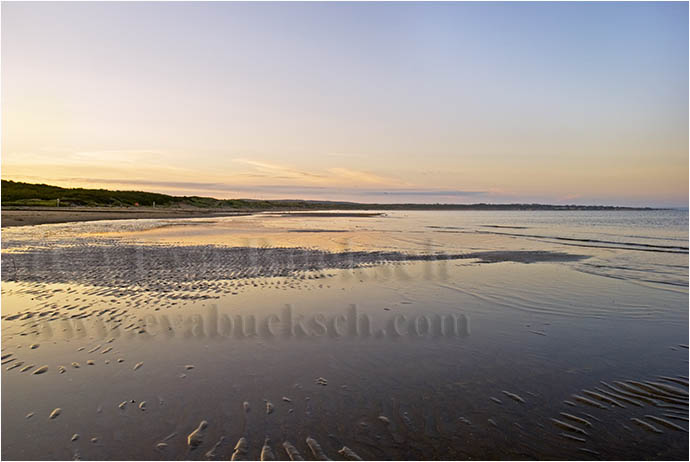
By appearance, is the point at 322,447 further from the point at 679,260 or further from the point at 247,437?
the point at 679,260

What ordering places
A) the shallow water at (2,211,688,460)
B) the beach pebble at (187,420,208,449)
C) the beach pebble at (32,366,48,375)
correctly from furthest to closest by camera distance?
the beach pebble at (32,366,48,375) → the shallow water at (2,211,688,460) → the beach pebble at (187,420,208,449)

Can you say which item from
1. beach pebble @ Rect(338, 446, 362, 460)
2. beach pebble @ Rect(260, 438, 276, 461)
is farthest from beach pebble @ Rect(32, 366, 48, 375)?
beach pebble @ Rect(338, 446, 362, 460)

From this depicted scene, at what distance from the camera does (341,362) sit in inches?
258

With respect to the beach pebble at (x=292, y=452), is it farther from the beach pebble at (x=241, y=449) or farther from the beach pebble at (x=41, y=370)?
the beach pebble at (x=41, y=370)

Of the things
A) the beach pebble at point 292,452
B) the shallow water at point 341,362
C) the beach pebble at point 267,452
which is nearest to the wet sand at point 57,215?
the shallow water at point 341,362

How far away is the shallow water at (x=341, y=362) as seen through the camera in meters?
4.41

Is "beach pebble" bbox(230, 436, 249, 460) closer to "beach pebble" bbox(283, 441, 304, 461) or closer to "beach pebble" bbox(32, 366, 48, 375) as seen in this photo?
"beach pebble" bbox(283, 441, 304, 461)

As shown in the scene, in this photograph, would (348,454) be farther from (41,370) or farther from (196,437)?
(41,370)

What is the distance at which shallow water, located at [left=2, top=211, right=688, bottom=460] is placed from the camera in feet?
14.5

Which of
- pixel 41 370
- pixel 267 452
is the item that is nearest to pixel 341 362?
pixel 267 452

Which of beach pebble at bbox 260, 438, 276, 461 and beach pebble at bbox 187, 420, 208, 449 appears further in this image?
beach pebble at bbox 187, 420, 208, 449

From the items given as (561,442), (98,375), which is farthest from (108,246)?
(561,442)

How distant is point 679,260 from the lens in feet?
61.5

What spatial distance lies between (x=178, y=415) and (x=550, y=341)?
252 inches
